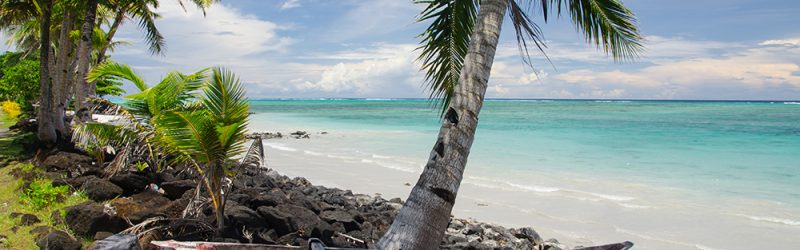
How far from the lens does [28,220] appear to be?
5.98 meters

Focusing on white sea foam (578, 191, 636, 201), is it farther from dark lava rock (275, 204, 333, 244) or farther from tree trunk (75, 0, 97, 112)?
tree trunk (75, 0, 97, 112)

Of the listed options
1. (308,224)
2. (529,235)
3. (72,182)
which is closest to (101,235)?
(308,224)

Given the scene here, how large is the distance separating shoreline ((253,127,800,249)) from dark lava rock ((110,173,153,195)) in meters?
4.34

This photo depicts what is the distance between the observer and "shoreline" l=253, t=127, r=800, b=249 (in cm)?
754

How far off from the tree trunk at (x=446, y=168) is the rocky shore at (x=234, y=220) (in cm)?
185

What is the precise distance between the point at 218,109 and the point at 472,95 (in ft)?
8.42

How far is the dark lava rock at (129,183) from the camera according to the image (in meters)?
7.23

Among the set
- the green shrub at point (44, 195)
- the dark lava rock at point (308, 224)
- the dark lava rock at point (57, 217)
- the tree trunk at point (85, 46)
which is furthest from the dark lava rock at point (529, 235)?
the tree trunk at point (85, 46)

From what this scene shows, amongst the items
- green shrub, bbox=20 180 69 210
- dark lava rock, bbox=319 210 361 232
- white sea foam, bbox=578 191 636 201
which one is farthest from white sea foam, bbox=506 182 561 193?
green shrub, bbox=20 180 69 210

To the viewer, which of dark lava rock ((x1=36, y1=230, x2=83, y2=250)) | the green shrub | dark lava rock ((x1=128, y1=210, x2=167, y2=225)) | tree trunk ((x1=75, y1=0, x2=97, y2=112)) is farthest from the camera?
tree trunk ((x1=75, y1=0, x2=97, y2=112))

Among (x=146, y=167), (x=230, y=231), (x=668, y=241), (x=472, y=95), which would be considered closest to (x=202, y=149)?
(x=230, y=231)

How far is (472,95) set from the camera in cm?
396

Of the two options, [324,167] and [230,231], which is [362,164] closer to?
[324,167]

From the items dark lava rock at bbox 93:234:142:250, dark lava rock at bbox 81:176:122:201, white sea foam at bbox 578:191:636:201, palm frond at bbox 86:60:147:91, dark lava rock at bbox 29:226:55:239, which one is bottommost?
white sea foam at bbox 578:191:636:201
